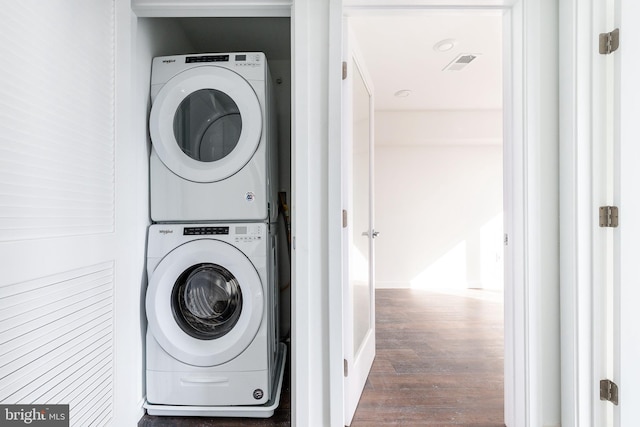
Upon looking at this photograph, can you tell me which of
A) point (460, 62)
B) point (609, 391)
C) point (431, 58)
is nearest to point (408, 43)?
point (431, 58)

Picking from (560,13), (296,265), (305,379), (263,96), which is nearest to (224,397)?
(305,379)

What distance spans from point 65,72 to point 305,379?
4.94ft

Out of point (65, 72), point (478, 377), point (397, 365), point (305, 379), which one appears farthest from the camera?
point (397, 365)

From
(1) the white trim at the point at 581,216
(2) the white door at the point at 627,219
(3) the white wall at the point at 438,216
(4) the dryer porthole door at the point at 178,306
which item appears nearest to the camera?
A: (2) the white door at the point at 627,219

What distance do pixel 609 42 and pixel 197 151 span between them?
1.88 meters

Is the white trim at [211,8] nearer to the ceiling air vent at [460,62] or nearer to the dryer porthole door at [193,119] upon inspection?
the dryer porthole door at [193,119]

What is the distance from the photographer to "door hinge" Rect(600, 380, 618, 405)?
1.36m

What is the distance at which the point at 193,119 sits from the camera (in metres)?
1.81

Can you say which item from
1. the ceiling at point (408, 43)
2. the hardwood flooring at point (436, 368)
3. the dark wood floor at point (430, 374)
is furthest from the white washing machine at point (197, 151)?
the hardwood flooring at point (436, 368)

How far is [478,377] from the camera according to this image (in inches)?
84.4

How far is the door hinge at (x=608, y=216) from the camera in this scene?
4.44 feet

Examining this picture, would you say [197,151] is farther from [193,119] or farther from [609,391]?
[609,391]

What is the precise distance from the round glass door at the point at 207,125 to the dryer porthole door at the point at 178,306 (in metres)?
0.47

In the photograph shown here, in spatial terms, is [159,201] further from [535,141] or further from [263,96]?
[535,141]
